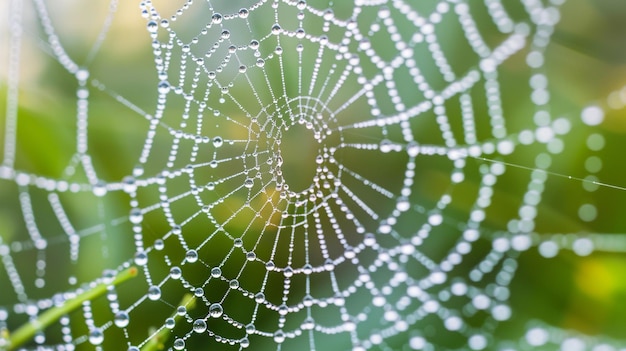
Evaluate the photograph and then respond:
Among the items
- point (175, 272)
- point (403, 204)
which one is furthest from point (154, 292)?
point (403, 204)

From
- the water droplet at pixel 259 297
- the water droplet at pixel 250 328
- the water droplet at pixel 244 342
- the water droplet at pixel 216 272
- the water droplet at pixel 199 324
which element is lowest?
the water droplet at pixel 244 342

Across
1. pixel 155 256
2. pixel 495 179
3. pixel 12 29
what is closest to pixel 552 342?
pixel 495 179

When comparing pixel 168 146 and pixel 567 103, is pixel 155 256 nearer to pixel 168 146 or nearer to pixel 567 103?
pixel 168 146

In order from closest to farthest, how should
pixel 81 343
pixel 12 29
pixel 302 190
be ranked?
pixel 12 29
pixel 81 343
pixel 302 190

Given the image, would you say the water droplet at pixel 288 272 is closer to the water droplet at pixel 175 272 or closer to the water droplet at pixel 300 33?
the water droplet at pixel 175 272

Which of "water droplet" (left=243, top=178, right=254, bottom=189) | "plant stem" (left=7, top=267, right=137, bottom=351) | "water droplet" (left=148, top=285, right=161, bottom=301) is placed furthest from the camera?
"water droplet" (left=243, top=178, right=254, bottom=189)

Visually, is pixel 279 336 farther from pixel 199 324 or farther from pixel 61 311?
pixel 61 311

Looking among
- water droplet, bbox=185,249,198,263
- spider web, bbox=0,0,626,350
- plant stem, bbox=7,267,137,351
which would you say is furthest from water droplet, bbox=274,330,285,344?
plant stem, bbox=7,267,137,351

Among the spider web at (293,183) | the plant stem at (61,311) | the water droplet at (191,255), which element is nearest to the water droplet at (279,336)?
the spider web at (293,183)

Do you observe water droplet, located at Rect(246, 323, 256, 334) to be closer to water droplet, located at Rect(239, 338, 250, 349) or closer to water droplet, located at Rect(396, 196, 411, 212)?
water droplet, located at Rect(239, 338, 250, 349)
